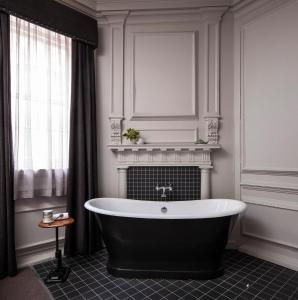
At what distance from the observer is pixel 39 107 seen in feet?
7.64

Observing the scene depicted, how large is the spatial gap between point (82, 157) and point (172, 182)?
1089 mm

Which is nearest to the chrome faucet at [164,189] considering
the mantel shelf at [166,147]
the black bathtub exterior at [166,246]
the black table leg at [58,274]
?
the mantel shelf at [166,147]

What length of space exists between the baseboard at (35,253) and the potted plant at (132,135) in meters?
1.42

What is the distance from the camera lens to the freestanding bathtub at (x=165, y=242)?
1.87 m

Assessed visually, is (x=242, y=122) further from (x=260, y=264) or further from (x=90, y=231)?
(x=90, y=231)

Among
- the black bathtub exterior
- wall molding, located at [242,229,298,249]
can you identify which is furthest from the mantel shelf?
wall molding, located at [242,229,298,249]

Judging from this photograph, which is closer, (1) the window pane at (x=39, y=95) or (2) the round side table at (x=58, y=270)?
(2) the round side table at (x=58, y=270)

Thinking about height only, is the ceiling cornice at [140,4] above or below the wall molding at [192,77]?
above

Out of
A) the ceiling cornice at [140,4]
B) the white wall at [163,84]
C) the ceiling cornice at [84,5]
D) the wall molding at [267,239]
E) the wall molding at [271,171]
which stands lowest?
the wall molding at [267,239]

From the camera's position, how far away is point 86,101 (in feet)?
8.43

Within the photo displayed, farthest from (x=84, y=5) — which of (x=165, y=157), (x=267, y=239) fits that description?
(x=267, y=239)

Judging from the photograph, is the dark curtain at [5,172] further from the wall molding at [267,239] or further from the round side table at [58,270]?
the wall molding at [267,239]

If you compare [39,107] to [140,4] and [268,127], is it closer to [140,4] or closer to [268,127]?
[140,4]

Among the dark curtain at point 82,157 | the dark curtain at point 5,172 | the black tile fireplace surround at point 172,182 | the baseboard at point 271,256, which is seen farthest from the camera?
the black tile fireplace surround at point 172,182
